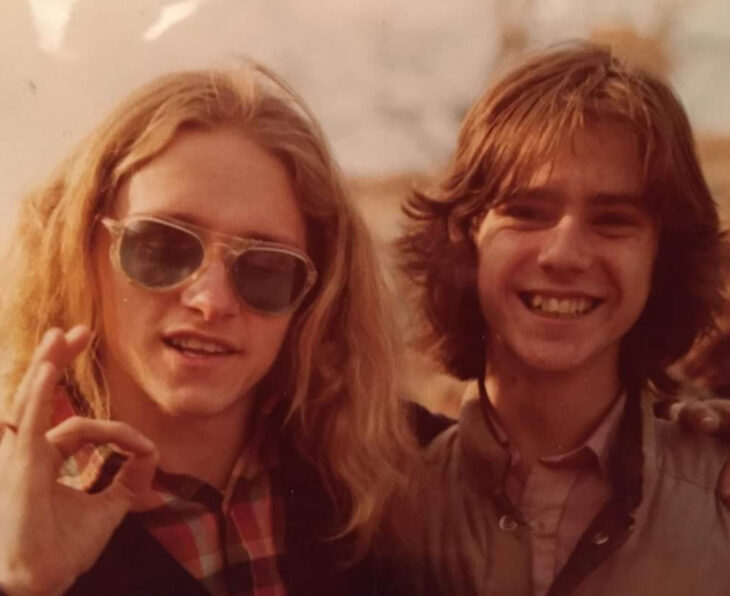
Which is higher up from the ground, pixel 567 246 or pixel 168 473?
pixel 567 246

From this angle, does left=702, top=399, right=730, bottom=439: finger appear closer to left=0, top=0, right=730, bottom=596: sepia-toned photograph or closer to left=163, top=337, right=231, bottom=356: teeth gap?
left=0, top=0, right=730, bottom=596: sepia-toned photograph

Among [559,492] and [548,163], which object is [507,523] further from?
[548,163]

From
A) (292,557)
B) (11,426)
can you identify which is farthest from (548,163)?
(11,426)

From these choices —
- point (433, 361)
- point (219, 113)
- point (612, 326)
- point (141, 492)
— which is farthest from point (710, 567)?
point (219, 113)

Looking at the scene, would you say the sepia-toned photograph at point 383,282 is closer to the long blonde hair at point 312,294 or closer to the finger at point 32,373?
the long blonde hair at point 312,294

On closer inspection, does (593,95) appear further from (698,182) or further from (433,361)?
(433,361)

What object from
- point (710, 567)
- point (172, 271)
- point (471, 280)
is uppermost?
point (172, 271)

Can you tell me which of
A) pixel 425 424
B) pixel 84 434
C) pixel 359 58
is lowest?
pixel 425 424

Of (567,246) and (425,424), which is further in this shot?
(425,424)

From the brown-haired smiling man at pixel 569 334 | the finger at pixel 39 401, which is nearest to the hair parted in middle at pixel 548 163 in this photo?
the brown-haired smiling man at pixel 569 334
